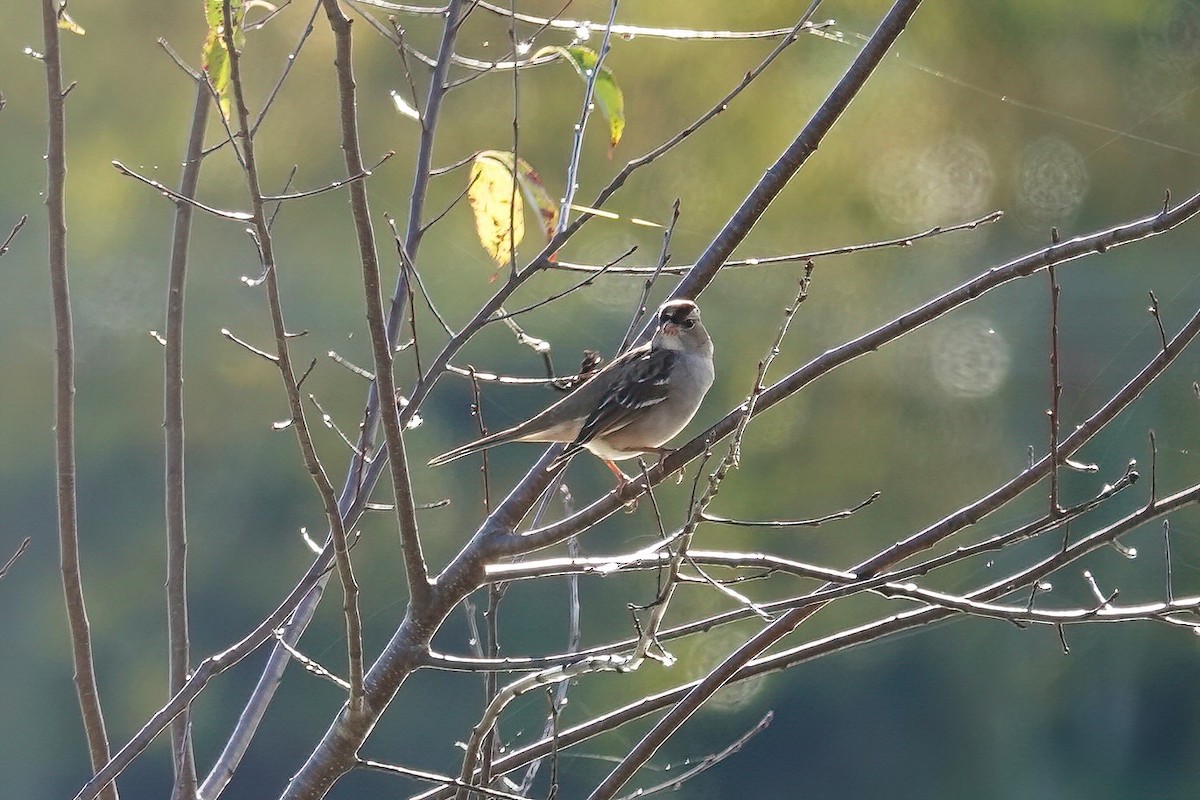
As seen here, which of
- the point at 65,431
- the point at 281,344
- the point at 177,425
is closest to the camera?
the point at 281,344

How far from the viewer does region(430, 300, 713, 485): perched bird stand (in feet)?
8.25

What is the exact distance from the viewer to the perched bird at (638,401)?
2515 mm

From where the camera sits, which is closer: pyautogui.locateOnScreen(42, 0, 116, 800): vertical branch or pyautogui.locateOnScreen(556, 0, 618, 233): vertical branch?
pyautogui.locateOnScreen(556, 0, 618, 233): vertical branch

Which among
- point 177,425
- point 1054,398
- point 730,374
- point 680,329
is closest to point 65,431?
point 177,425

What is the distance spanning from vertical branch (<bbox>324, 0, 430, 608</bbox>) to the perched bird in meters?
0.98

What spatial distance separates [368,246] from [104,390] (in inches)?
83.2

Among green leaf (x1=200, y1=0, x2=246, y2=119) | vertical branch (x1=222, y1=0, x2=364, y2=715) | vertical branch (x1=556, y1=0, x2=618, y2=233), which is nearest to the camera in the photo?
vertical branch (x1=222, y1=0, x2=364, y2=715)

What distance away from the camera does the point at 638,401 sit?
8.33ft

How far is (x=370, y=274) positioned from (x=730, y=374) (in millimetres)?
2131

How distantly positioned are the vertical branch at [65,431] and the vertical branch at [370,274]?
1.94ft

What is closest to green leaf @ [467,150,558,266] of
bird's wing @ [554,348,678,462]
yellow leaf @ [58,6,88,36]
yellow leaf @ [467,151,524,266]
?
yellow leaf @ [467,151,524,266]

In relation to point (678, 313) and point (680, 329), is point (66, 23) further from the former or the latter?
point (680, 329)

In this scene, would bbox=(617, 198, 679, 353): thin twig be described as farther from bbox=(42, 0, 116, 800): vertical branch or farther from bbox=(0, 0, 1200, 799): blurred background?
bbox=(0, 0, 1200, 799): blurred background

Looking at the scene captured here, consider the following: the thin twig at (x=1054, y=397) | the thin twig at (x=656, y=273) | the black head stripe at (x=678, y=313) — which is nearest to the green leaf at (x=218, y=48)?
the thin twig at (x=656, y=273)
